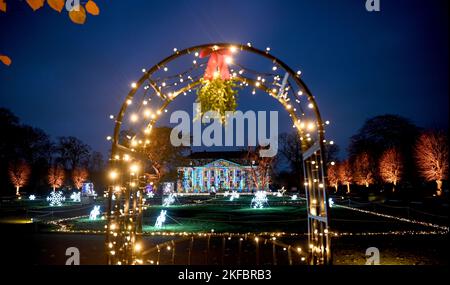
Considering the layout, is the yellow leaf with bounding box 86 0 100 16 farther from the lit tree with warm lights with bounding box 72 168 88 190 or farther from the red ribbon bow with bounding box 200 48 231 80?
the lit tree with warm lights with bounding box 72 168 88 190

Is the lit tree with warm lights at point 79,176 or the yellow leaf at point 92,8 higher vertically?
the yellow leaf at point 92,8

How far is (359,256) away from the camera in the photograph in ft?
28.0

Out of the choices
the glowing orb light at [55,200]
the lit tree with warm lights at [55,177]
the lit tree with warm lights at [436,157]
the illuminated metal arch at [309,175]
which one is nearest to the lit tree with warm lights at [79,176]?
the lit tree with warm lights at [55,177]

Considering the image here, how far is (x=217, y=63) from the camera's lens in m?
6.17

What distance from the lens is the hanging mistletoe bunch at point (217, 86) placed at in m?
6.16

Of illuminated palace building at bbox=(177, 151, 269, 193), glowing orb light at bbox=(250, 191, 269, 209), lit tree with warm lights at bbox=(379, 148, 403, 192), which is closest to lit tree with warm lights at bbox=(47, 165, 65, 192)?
illuminated palace building at bbox=(177, 151, 269, 193)

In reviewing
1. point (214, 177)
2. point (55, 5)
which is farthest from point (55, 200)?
point (214, 177)

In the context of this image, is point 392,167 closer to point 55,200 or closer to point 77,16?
point 55,200

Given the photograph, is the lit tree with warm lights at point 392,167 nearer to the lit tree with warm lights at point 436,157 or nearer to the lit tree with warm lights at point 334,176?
the lit tree with warm lights at point 436,157

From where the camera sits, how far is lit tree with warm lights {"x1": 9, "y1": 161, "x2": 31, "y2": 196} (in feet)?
161

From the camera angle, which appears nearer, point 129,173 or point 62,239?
point 129,173

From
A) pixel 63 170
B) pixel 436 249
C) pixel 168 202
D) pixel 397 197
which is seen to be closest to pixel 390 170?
pixel 397 197
